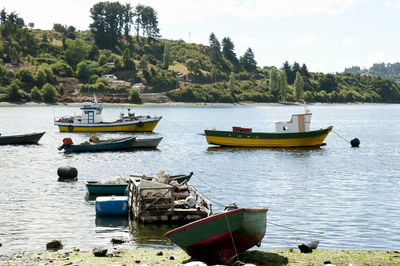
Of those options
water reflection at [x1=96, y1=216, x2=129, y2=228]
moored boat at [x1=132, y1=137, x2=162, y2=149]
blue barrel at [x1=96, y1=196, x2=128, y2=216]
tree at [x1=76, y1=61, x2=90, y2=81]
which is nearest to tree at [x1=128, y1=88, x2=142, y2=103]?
tree at [x1=76, y1=61, x2=90, y2=81]

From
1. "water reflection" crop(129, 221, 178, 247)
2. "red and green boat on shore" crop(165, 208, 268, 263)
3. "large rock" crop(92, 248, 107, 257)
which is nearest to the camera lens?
"red and green boat on shore" crop(165, 208, 268, 263)

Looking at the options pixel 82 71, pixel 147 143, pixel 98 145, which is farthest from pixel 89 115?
pixel 82 71

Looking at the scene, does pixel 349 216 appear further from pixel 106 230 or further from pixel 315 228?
pixel 106 230

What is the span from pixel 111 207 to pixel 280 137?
3443 cm

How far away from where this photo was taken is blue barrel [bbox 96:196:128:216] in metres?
22.1

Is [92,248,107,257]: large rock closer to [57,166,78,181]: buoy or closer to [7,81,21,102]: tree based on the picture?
[57,166,78,181]: buoy

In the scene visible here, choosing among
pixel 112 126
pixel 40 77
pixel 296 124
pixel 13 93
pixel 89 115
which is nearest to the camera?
pixel 296 124

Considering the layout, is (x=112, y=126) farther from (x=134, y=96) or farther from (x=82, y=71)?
(x=82, y=71)

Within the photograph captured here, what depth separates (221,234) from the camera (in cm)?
1434

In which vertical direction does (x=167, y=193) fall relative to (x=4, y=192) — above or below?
above

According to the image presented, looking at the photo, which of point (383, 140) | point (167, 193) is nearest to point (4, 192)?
point (167, 193)

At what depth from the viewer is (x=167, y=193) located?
20797mm

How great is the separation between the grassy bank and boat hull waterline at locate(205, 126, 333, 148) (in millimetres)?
37625

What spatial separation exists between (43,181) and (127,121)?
4266 cm
